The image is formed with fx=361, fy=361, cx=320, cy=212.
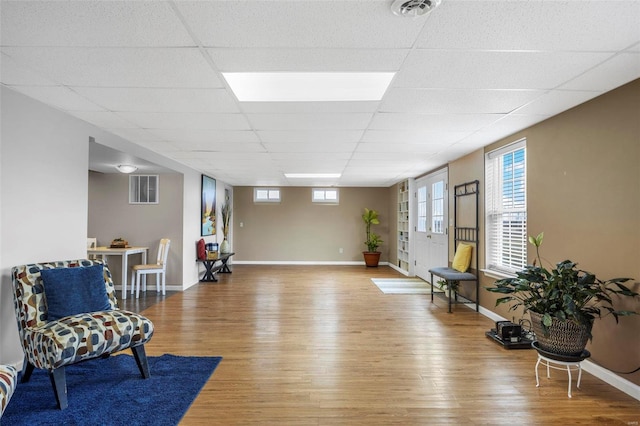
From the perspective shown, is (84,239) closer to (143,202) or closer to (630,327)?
(143,202)

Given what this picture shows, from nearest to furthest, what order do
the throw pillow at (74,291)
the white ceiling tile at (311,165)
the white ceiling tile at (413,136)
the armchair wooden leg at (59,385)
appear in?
the armchair wooden leg at (59,385)
the throw pillow at (74,291)
the white ceiling tile at (413,136)
the white ceiling tile at (311,165)

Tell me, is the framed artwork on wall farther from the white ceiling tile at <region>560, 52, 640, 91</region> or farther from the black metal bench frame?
the white ceiling tile at <region>560, 52, 640, 91</region>

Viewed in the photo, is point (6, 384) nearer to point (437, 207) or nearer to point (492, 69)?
point (492, 69)

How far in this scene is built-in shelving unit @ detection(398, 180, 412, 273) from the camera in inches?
330

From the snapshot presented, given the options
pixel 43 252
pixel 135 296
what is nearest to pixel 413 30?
pixel 43 252

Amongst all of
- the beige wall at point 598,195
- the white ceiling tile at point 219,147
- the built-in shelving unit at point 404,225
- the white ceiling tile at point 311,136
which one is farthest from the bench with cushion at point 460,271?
the white ceiling tile at point 219,147

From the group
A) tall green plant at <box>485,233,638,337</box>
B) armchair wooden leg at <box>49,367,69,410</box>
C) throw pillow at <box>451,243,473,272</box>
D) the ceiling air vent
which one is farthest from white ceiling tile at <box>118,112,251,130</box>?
throw pillow at <box>451,243,473,272</box>

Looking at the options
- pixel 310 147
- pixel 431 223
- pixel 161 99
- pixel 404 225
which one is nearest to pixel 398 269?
pixel 404 225

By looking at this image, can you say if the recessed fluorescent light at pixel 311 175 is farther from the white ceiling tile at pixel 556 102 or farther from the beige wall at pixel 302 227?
the white ceiling tile at pixel 556 102

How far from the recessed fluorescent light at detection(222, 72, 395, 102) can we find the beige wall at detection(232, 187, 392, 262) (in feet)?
24.3

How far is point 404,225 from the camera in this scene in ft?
29.3

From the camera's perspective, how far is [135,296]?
5.88m

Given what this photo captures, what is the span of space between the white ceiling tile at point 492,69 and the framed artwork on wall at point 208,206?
569 centimetres

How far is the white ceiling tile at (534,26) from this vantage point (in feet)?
5.51
